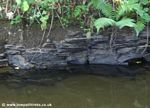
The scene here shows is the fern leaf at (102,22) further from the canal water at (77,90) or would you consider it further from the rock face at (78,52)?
the canal water at (77,90)

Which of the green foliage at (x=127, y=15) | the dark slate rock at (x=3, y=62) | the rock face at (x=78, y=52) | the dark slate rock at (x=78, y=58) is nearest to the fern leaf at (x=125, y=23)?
the green foliage at (x=127, y=15)

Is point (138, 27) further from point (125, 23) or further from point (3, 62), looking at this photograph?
point (3, 62)

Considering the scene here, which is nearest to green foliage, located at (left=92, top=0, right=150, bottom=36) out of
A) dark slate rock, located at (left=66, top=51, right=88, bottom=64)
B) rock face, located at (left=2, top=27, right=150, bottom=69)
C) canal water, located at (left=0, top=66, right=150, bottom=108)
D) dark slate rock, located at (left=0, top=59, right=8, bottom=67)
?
rock face, located at (left=2, top=27, right=150, bottom=69)

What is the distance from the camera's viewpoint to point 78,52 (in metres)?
7.06

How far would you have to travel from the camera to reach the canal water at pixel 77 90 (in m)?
6.02

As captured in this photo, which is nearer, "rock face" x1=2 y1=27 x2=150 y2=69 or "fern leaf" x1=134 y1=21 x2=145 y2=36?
"fern leaf" x1=134 y1=21 x2=145 y2=36

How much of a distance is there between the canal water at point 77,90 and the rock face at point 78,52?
259mm

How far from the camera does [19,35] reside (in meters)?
7.11

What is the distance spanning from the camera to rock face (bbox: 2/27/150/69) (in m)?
6.99

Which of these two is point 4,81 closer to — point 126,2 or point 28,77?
point 28,77


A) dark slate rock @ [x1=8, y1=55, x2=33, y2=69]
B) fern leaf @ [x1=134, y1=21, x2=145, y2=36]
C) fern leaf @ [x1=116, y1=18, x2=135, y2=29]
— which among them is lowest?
dark slate rock @ [x1=8, y1=55, x2=33, y2=69]

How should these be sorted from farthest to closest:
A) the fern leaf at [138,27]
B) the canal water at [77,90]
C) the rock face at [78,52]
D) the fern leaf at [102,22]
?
the rock face at [78,52] < the fern leaf at [138,27] < the fern leaf at [102,22] < the canal water at [77,90]

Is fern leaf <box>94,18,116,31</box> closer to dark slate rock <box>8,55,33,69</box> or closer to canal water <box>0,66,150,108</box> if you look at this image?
canal water <box>0,66,150,108</box>

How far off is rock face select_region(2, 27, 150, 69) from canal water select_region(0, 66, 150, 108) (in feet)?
0.85
